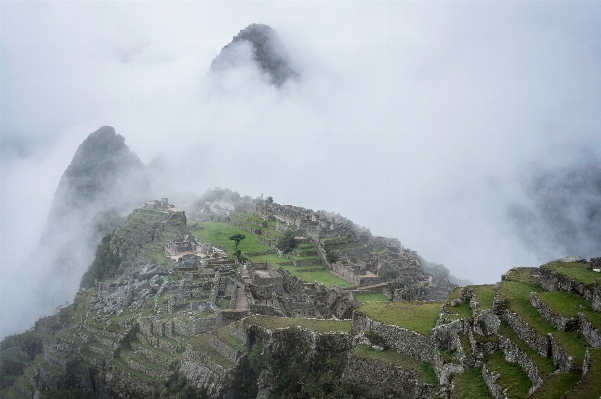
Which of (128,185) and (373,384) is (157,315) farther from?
(128,185)

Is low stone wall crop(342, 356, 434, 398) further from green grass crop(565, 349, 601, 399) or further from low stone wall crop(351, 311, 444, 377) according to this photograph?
green grass crop(565, 349, 601, 399)

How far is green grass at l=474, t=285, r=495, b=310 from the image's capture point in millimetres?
16594

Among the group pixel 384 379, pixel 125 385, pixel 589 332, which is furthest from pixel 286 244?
pixel 589 332

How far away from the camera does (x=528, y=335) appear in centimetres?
1345

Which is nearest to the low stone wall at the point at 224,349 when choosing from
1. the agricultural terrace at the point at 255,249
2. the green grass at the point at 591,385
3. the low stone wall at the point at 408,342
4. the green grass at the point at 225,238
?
the low stone wall at the point at 408,342

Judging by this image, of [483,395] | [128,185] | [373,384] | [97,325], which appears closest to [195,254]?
[97,325]

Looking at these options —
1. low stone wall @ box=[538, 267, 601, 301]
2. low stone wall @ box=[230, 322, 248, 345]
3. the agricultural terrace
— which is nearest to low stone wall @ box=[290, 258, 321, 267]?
the agricultural terrace

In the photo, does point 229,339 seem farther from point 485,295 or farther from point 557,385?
point 557,385

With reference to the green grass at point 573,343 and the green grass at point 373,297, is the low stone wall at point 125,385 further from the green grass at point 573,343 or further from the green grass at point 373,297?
the green grass at point 373,297

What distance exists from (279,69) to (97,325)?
175 meters

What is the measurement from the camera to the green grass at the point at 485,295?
16.6 m

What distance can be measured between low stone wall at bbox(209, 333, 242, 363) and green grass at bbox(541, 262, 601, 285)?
11429 millimetres

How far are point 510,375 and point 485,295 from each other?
484 centimetres

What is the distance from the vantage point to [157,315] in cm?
2945
